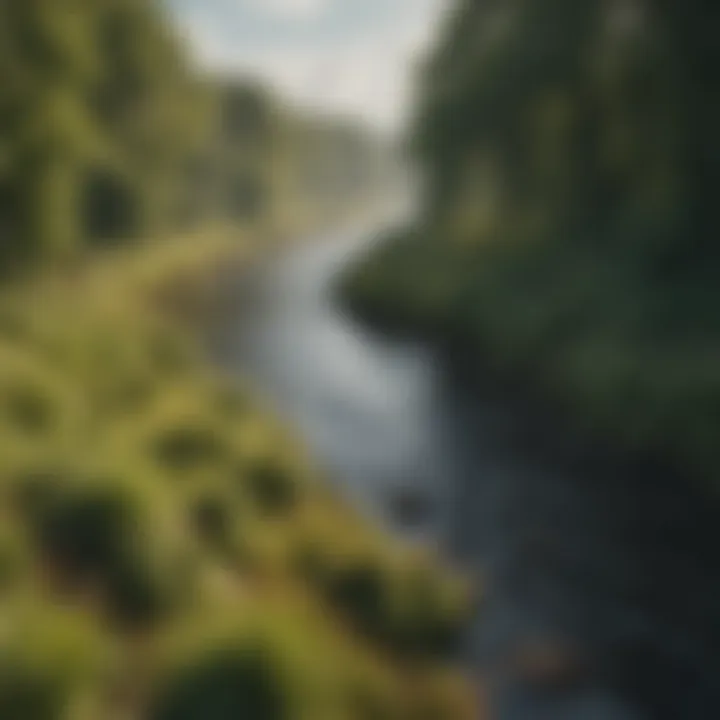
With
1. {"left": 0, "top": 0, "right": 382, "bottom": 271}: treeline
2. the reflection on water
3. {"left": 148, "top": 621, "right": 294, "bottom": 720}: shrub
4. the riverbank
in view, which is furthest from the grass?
{"left": 148, "top": 621, "right": 294, "bottom": 720}: shrub

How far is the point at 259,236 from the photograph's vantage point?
8556cm

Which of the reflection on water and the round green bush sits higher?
the reflection on water

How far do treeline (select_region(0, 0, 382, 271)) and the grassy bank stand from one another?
19.0ft

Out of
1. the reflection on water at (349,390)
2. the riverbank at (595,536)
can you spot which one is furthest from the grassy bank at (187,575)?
→ the reflection on water at (349,390)

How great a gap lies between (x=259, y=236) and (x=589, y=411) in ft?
200

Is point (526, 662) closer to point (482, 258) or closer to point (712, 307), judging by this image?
point (712, 307)

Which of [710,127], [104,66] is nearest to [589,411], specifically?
[710,127]

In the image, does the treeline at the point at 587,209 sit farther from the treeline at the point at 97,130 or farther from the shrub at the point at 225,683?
the shrub at the point at 225,683

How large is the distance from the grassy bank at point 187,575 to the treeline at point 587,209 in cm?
Result: 966

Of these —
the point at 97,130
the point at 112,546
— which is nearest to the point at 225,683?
the point at 112,546

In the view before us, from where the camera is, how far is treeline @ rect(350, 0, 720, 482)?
27.3m

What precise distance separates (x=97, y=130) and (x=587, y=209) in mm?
18811

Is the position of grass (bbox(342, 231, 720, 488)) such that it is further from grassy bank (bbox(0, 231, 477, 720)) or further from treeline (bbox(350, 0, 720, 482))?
grassy bank (bbox(0, 231, 477, 720))

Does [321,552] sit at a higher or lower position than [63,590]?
higher
